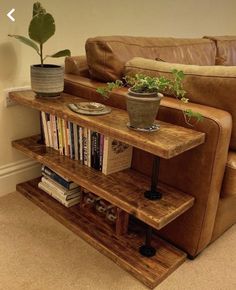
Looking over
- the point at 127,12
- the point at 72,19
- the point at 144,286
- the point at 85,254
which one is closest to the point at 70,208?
the point at 85,254

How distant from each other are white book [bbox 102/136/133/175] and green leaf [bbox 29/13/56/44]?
629mm

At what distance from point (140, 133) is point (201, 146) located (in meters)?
0.27

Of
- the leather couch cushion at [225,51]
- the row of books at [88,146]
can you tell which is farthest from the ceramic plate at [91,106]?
the leather couch cushion at [225,51]

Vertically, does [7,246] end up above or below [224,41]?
below

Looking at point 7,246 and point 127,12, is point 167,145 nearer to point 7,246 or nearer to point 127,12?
point 7,246

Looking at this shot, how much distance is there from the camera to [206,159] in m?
1.32

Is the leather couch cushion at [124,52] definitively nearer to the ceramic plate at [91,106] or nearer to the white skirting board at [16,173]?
the ceramic plate at [91,106]

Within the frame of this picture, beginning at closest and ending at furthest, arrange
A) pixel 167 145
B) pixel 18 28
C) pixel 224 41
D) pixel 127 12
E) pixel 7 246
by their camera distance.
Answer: pixel 167 145
pixel 7 246
pixel 18 28
pixel 127 12
pixel 224 41

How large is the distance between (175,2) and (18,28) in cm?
156

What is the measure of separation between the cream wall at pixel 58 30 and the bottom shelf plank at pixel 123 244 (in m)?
0.39

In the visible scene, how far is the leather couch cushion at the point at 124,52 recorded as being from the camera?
1.71 m

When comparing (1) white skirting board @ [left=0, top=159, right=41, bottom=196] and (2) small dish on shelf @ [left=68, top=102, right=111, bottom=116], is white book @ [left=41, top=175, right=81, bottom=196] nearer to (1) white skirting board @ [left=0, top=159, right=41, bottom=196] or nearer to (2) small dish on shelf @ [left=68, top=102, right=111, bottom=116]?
(1) white skirting board @ [left=0, top=159, right=41, bottom=196]

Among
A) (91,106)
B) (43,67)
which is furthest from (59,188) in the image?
(43,67)

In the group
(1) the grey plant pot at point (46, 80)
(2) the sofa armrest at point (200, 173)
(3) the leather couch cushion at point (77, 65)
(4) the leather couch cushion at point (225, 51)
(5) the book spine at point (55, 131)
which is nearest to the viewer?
(2) the sofa armrest at point (200, 173)
